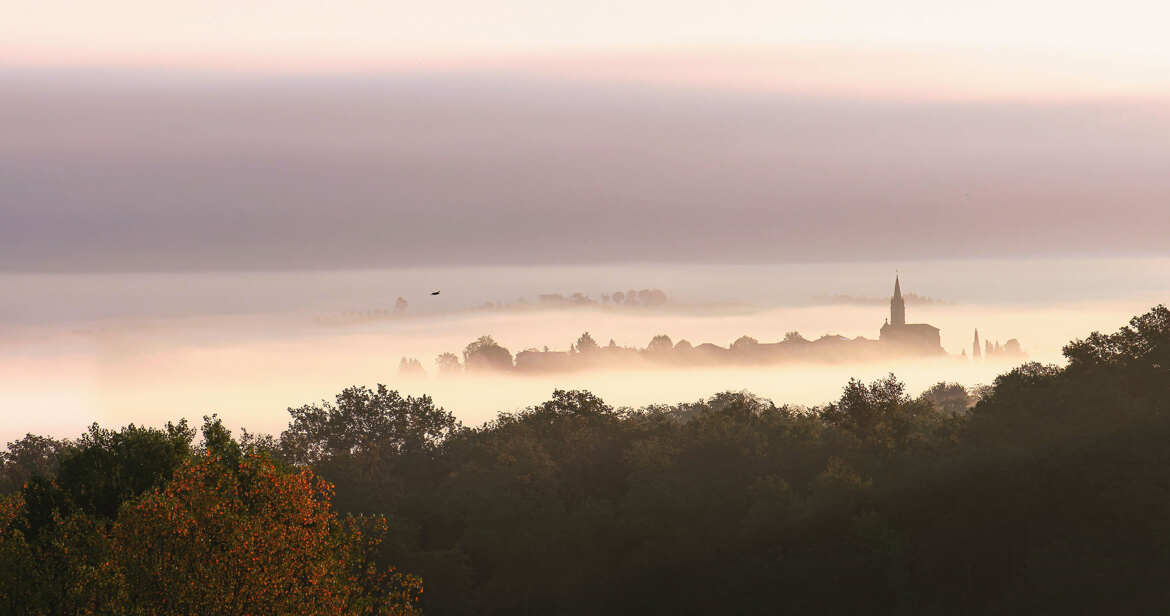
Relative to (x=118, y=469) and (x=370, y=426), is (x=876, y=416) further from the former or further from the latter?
(x=118, y=469)

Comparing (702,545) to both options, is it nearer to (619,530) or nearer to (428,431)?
(619,530)

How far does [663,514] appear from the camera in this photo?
98625 mm

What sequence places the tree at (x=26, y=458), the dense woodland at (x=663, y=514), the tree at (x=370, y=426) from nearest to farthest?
1. the dense woodland at (x=663, y=514)
2. the tree at (x=26, y=458)
3. the tree at (x=370, y=426)

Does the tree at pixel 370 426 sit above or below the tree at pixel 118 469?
above

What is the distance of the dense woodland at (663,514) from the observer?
45312mm

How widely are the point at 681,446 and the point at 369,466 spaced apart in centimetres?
2799

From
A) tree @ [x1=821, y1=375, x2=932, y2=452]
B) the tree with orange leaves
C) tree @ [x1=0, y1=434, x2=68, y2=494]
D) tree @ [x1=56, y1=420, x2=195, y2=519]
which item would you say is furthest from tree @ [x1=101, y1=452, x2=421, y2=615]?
tree @ [x1=0, y1=434, x2=68, y2=494]

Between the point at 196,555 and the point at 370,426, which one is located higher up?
the point at 370,426

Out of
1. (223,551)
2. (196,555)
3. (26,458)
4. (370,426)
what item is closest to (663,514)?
(370,426)

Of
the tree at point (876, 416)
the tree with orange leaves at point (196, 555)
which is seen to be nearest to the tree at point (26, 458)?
the tree at point (876, 416)

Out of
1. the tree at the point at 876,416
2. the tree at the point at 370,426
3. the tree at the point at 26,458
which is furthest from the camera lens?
the tree at the point at 370,426

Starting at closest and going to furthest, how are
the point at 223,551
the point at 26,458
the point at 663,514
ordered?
the point at 223,551 < the point at 663,514 < the point at 26,458

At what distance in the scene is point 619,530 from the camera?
319 ft

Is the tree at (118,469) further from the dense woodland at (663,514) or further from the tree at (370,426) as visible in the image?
the tree at (370,426)
